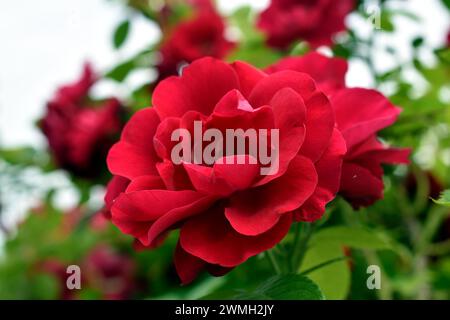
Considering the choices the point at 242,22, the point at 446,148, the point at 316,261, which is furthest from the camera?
the point at 242,22

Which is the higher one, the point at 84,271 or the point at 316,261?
the point at 84,271

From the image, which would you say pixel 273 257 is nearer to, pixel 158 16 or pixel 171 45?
pixel 171 45

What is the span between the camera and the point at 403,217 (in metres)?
0.99

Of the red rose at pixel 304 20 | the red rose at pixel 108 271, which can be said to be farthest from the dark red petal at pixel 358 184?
the red rose at pixel 108 271

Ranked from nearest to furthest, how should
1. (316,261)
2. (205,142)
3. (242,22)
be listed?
(205,142), (316,261), (242,22)

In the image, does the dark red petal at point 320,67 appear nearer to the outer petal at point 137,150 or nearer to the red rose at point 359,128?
the red rose at point 359,128

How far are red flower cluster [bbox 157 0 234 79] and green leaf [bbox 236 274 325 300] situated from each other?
0.57 metres

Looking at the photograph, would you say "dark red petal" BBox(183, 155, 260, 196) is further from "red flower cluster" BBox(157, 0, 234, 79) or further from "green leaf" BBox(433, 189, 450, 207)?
"red flower cluster" BBox(157, 0, 234, 79)

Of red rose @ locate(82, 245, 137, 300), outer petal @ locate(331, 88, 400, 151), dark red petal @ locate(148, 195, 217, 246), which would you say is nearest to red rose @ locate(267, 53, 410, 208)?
outer petal @ locate(331, 88, 400, 151)

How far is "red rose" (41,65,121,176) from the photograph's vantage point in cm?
104

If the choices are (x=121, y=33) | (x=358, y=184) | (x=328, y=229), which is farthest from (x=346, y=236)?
(x=121, y=33)

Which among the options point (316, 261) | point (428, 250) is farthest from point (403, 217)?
point (316, 261)

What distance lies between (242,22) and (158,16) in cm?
18
